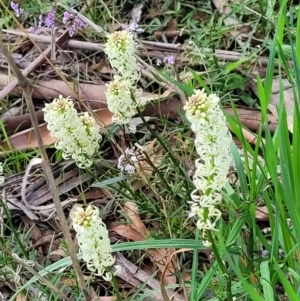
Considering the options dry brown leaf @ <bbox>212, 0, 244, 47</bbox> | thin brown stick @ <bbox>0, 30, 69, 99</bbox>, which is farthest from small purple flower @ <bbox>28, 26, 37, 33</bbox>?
dry brown leaf @ <bbox>212, 0, 244, 47</bbox>

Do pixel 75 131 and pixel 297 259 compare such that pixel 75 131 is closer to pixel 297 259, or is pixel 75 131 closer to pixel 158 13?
pixel 297 259

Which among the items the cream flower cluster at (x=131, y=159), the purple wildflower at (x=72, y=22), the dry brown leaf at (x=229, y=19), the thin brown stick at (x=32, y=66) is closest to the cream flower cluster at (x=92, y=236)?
the cream flower cluster at (x=131, y=159)

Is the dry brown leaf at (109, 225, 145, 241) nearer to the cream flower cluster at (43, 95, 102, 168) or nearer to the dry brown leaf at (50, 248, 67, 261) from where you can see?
the dry brown leaf at (50, 248, 67, 261)

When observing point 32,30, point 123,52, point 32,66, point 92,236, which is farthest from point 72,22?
point 92,236

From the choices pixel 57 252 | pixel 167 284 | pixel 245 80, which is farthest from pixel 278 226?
pixel 245 80

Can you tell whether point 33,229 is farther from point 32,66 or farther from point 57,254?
point 32,66
